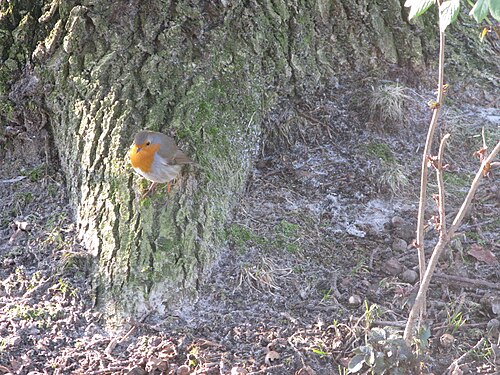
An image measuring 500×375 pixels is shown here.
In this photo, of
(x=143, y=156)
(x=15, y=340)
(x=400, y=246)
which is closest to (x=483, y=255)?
(x=400, y=246)

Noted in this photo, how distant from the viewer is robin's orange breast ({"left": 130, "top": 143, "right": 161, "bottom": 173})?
3117mm

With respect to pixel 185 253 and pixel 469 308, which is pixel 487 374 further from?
pixel 185 253

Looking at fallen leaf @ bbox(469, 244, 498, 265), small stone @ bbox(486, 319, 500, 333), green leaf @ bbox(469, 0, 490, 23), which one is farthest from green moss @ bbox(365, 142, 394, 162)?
green leaf @ bbox(469, 0, 490, 23)

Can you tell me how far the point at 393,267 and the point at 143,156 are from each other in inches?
53.9

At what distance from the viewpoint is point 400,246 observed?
3500 millimetres

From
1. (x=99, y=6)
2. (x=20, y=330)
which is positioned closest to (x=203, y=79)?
(x=99, y=6)

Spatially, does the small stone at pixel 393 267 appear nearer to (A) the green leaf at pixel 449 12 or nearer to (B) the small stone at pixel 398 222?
(B) the small stone at pixel 398 222

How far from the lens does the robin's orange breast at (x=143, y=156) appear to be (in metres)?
3.12

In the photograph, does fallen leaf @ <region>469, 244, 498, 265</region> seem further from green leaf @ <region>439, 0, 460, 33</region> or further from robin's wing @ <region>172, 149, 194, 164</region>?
green leaf @ <region>439, 0, 460, 33</region>

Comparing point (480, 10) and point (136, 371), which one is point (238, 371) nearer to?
point (136, 371)

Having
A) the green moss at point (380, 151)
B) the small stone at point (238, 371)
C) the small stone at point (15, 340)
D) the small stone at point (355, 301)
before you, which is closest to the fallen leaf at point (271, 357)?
the small stone at point (238, 371)

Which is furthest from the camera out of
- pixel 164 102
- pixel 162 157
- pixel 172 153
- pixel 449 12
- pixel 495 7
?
pixel 164 102

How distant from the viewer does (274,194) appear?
3797mm

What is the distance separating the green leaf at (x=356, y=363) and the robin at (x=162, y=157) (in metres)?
1.24
